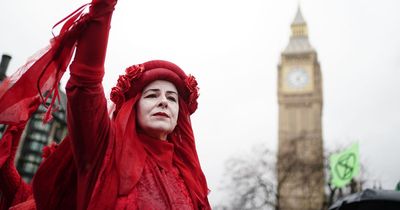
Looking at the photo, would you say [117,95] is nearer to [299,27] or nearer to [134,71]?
[134,71]

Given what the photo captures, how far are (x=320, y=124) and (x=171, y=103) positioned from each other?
60.8 metres

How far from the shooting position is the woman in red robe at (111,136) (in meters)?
1.86

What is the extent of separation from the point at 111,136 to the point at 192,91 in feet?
2.29

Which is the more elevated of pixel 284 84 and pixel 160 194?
pixel 284 84

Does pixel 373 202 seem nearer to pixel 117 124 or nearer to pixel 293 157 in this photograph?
pixel 117 124

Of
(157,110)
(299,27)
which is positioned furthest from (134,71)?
(299,27)

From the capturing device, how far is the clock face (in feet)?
204

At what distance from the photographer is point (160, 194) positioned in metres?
2.11

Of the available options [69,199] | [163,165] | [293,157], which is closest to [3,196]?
[69,199]

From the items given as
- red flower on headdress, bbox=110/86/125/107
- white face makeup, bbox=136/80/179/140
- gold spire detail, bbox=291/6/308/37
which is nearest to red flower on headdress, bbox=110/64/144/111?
red flower on headdress, bbox=110/86/125/107

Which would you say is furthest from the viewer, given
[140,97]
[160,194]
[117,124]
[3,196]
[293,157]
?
[293,157]

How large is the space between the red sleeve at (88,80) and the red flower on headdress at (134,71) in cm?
49

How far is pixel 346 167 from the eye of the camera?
10.9 meters

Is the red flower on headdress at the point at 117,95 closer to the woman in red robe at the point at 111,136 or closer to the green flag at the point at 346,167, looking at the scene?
the woman in red robe at the point at 111,136
